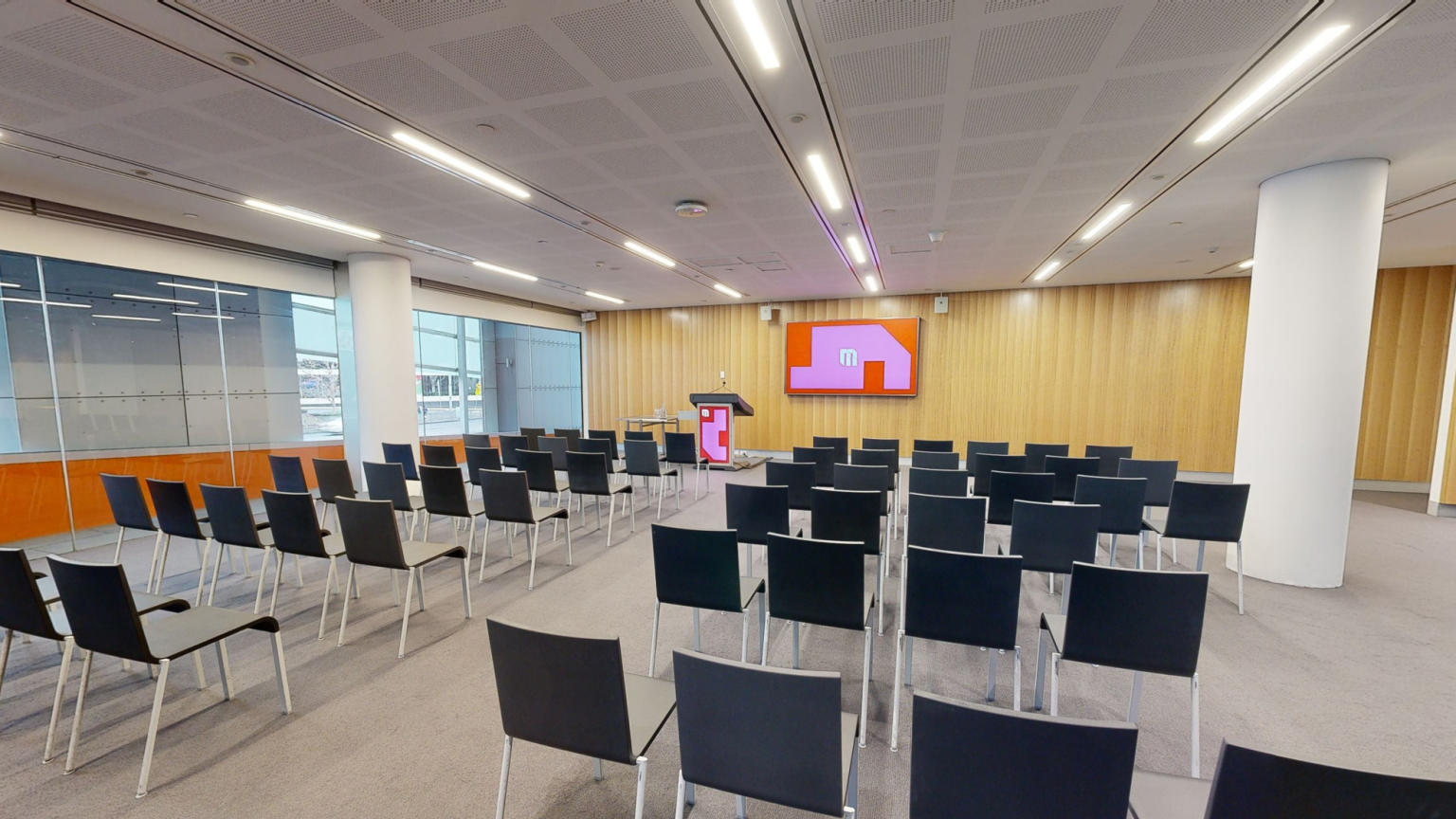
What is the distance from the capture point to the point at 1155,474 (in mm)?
5000

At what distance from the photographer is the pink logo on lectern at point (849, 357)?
10344 mm

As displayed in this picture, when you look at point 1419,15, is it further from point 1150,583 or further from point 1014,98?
point 1150,583

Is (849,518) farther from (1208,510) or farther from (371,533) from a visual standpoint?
(371,533)

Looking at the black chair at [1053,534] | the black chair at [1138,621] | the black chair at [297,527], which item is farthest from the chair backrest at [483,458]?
the black chair at [1138,621]

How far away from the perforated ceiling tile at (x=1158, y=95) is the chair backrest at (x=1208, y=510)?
253cm

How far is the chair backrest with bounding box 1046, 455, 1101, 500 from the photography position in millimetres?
5098

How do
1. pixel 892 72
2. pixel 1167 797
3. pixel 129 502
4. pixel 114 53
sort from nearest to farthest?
pixel 1167 797 < pixel 114 53 < pixel 892 72 < pixel 129 502

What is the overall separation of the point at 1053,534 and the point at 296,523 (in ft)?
15.5

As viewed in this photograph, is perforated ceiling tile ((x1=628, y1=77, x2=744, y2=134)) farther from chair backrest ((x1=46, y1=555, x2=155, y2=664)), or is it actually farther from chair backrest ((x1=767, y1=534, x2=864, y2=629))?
chair backrest ((x1=46, y1=555, x2=155, y2=664))

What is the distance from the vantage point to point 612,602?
13.4 ft

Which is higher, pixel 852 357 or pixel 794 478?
pixel 852 357

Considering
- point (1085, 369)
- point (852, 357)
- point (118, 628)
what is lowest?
point (118, 628)

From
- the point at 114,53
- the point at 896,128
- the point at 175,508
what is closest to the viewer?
the point at 114,53

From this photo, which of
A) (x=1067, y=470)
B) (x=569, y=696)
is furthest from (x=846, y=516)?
(x=1067, y=470)
